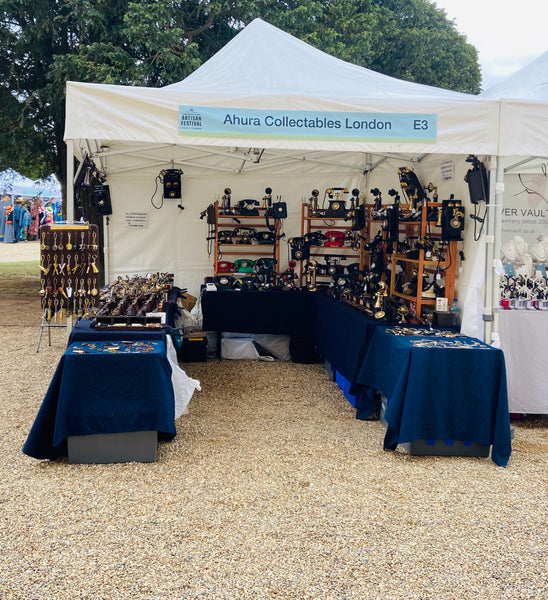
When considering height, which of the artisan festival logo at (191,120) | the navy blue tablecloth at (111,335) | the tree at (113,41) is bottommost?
the navy blue tablecloth at (111,335)

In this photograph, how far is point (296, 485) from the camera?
3504 mm

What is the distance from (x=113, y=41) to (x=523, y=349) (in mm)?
7317

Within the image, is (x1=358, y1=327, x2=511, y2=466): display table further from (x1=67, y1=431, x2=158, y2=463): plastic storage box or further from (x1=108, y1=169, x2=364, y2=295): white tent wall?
(x1=108, y1=169, x2=364, y2=295): white tent wall

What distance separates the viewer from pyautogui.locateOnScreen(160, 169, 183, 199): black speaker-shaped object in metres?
7.27

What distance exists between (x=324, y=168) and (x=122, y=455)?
4.68 metres

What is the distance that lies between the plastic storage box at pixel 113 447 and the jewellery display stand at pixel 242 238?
3.45 m

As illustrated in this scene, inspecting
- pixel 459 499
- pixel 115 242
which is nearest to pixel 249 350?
pixel 115 242

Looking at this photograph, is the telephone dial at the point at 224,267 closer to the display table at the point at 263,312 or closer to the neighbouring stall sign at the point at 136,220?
the display table at the point at 263,312

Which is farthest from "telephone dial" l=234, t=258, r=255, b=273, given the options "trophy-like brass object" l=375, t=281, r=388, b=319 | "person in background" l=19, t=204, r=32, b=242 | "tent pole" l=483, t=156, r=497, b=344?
"person in background" l=19, t=204, r=32, b=242

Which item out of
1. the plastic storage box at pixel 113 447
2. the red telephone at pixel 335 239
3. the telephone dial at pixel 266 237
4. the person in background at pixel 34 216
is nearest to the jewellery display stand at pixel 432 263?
the red telephone at pixel 335 239

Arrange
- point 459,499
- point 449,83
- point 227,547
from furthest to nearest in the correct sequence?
1. point 449,83
2. point 459,499
3. point 227,547

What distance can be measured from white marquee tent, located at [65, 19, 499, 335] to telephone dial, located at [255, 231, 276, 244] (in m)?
0.51

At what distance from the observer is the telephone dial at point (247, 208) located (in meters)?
6.96

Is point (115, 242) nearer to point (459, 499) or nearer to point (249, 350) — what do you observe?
point (249, 350)
